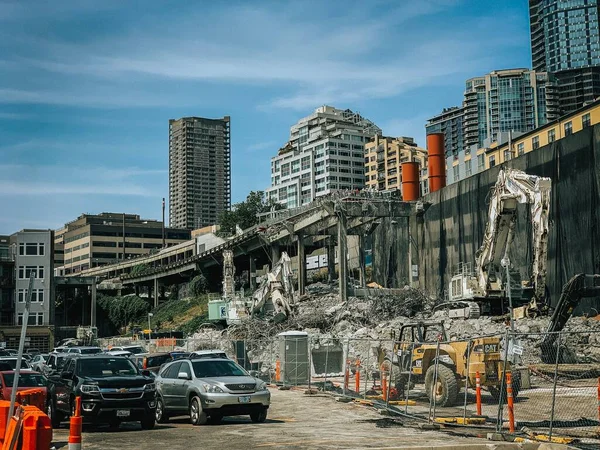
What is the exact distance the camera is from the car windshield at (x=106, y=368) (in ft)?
66.0

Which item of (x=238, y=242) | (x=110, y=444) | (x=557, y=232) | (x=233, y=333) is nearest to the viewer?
(x=110, y=444)

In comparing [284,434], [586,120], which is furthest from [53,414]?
[586,120]

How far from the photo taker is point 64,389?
1997 cm

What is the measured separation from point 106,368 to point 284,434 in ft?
18.4

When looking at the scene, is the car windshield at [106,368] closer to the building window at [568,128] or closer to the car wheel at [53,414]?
the car wheel at [53,414]

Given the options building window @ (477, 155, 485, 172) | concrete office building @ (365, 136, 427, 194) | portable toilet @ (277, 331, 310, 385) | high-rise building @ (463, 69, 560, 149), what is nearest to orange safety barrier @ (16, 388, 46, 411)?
portable toilet @ (277, 331, 310, 385)

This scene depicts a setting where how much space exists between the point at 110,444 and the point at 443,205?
52732 millimetres

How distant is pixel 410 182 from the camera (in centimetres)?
8344

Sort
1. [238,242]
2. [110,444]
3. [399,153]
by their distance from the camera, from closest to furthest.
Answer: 1. [110,444]
2. [238,242]
3. [399,153]

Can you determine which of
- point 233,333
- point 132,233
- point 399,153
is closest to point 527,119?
point 399,153

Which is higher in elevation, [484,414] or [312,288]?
[312,288]

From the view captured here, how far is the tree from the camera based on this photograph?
14662 centimetres

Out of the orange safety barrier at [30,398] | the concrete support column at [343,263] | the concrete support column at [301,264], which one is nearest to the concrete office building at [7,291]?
the concrete support column at [301,264]

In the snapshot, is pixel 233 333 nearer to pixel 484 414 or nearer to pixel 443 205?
pixel 443 205
